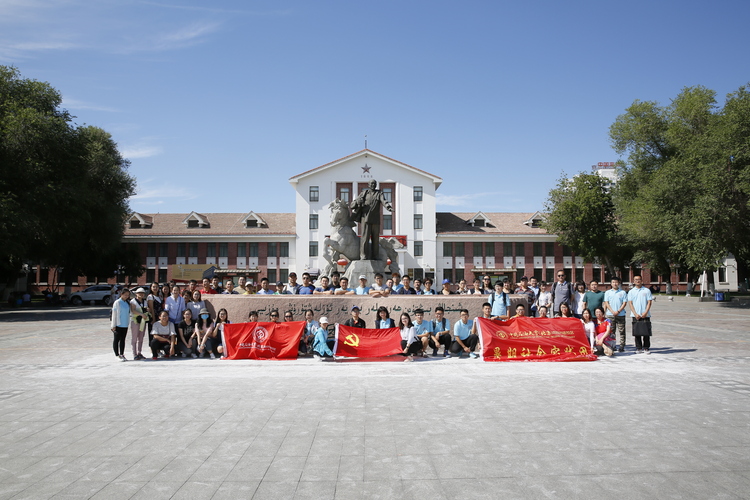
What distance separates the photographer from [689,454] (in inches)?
201

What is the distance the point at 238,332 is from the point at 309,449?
7.24 m

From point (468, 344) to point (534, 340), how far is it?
4.70 feet

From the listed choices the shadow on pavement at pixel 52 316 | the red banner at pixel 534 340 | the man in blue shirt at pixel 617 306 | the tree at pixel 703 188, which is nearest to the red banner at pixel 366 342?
the red banner at pixel 534 340

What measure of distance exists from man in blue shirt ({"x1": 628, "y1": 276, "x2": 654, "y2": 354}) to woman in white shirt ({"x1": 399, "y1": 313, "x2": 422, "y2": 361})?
16.2ft

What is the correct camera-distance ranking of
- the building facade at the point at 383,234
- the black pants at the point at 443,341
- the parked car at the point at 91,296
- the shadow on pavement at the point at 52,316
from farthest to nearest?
the building facade at the point at 383,234
the parked car at the point at 91,296
the shadow on pavement at the point at 52,316
the black pants at the point at 443,341

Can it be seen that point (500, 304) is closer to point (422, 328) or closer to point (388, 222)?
point (422, 328)

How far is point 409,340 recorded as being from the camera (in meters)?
11.8

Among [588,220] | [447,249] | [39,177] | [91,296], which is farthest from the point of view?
[447,249]

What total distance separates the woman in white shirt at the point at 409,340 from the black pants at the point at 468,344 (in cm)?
82

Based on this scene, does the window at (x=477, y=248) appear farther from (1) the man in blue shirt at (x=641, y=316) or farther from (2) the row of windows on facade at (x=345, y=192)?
(1) the man in blue shirt at (x=641, y=316)

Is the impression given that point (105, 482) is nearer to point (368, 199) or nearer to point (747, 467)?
point (747, 467)

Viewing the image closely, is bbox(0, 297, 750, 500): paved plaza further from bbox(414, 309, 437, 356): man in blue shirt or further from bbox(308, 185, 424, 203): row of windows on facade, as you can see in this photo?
bbox(308, 185, 424, 203): row of windows on facade

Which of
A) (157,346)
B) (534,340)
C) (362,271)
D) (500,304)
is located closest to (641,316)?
(534,340)

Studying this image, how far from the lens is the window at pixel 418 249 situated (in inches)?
2269
